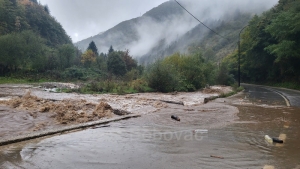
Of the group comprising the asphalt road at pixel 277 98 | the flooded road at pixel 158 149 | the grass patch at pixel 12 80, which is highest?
the grass patch at pixel 12 80

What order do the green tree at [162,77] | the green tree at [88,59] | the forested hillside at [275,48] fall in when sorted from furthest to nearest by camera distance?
1. the green tree at [88,59]
2. the forested hillside at [275,48]
3. the green tree at [162,77]

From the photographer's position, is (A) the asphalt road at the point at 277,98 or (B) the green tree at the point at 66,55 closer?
(A) the asphalt road at the point at 277,98

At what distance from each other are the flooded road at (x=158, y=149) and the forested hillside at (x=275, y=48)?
3186 cm

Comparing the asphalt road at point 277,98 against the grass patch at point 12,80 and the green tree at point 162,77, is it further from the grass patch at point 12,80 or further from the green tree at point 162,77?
the grass patch at point 12,80

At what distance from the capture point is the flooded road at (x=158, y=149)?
5090mm

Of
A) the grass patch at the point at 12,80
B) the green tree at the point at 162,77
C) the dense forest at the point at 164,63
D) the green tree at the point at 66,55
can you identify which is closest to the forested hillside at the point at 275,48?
the dense forest at the point at 164,63

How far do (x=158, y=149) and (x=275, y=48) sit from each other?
133 feet

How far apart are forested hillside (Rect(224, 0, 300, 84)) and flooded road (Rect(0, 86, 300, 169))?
31865 mm

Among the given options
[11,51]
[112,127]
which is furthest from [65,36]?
[112,127]

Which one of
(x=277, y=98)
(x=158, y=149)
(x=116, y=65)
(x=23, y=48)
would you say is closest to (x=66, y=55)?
(x=23, y=48)

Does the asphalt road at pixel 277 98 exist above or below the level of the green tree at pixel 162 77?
below

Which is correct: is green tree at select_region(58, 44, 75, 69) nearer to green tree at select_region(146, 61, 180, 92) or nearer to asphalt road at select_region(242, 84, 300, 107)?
green tree at select_region(146, 61, 180, 92)

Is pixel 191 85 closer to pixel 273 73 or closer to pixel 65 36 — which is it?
pixel 273 73

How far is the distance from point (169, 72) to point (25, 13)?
91.1 metres
